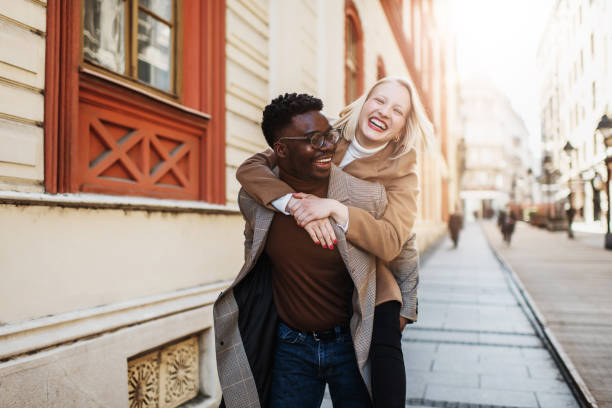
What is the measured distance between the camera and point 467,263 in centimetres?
1566

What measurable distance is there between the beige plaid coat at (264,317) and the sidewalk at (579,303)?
10.8ft

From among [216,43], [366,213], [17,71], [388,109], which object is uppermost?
[216,43]

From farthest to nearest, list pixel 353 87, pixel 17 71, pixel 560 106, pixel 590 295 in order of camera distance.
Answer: pixel 560 106, pixel 353 87, pixel 590 295, pixel 17 71

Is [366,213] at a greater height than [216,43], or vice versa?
[216,43]

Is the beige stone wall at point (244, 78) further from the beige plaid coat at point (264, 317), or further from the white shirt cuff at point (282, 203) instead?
the white shirt cuff at point (282, 203)

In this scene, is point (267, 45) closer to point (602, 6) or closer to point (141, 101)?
point (141, 101)

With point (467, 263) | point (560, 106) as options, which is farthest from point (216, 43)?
point (560, 106)

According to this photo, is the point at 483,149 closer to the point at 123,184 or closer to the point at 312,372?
the point at 123,184

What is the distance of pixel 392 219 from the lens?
2.01 m

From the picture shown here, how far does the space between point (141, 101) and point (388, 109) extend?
217cm

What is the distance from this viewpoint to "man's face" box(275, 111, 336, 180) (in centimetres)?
195

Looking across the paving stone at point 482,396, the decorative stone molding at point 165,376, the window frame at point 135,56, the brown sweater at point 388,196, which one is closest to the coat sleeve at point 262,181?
the brown sweater at point 388,196

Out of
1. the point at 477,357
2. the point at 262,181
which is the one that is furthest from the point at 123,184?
the point at 477,357

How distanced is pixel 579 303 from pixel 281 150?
320 inches
